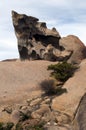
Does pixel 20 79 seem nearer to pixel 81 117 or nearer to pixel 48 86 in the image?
pixel 48 86

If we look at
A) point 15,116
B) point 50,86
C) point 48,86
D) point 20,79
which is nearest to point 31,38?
point 20,79

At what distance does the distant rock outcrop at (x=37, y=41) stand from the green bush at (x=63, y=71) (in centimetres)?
581

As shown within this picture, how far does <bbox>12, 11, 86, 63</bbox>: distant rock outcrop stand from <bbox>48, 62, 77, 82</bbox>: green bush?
19.1 feet

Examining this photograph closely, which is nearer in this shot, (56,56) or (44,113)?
(44,113)

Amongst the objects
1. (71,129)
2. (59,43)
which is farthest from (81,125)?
(59,43)

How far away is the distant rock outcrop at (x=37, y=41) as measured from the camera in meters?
54.5

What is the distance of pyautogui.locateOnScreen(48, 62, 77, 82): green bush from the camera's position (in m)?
47.9

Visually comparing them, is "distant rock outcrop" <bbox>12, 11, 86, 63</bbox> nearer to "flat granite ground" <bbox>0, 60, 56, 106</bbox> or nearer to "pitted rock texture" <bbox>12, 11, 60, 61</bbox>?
"pitted rock texture" <bbox>12, 11, 60, 61</bbox>

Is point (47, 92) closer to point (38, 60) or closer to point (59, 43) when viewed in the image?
point (38, 60)

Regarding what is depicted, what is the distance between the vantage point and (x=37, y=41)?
55000mm

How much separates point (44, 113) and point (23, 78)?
8.02 meters

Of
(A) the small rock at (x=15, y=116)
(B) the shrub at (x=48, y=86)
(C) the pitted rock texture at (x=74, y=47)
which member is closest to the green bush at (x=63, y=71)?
(B) the shrub at (x=48, y=86)

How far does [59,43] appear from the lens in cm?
5700

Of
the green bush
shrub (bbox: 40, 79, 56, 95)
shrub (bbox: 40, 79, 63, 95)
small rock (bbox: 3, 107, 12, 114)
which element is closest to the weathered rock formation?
shrub (bbox: 40, 79, 63, 95)
